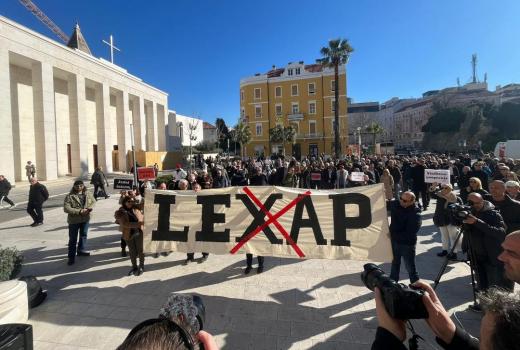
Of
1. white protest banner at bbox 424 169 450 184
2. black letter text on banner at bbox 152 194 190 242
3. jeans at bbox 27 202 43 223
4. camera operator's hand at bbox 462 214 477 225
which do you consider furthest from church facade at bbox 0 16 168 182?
camera operator's hand at bbox 462 214 477 225

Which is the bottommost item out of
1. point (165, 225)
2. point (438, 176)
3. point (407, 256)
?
Answer: point (407, 256)

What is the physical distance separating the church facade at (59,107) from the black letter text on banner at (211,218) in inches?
859

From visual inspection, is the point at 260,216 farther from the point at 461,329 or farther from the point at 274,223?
the point at 461,329

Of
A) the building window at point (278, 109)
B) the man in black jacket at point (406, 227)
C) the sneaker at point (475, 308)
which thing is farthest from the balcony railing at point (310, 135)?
the sneaker at point (475, 308)

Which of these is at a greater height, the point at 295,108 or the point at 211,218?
the point at 295,108

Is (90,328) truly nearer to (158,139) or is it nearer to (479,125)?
(158,139)

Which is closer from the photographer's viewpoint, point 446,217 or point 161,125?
point 446,217

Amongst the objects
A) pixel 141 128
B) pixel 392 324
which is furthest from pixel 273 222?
pixel 141 128

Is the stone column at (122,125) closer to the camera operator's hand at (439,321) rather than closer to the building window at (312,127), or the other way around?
the building window at (312,127)

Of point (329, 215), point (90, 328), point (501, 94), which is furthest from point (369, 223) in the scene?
point (501, 94)

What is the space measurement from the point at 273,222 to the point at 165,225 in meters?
1.90

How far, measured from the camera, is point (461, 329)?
1655 mm

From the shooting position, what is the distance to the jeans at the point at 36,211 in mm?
9766

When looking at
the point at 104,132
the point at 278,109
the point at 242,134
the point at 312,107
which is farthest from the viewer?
the point at 278,109
